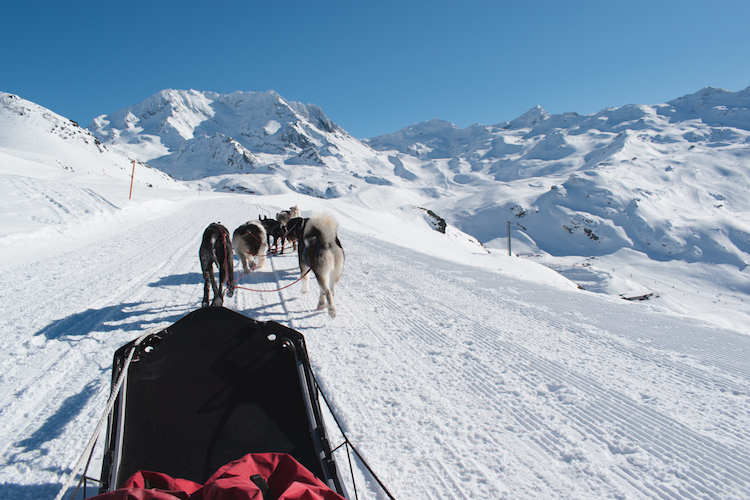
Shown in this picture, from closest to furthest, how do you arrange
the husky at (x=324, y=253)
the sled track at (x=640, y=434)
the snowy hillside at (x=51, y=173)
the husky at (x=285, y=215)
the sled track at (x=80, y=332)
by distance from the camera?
1. the sled track at (x=640, y=434)
2. the sled track at (x=80, y=332)
3. the husky at (x=324, y=253)
4. the husky at (x=285, y=215)
5. the snowy hillside at (x=51, y=173)

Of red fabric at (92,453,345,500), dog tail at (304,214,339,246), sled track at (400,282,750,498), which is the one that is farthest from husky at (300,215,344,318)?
red fabric at (92,453,345,500)

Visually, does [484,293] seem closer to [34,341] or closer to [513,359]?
[513,359]

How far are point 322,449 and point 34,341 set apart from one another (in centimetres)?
380

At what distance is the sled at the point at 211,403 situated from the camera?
5.58ft

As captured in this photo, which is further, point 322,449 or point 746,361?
point 746,361

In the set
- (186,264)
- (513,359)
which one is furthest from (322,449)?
(186,264)

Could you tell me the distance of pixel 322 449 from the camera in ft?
5.58

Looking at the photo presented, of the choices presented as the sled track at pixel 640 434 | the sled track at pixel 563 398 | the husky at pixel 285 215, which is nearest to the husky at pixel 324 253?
the sled track at pixel 563 398

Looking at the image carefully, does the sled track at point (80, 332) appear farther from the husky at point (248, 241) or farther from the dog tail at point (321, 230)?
the dog tail at point (321, 230)

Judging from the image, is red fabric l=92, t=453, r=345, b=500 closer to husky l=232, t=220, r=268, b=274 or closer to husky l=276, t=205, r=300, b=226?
husky l=232, t=220, r=268, b=274

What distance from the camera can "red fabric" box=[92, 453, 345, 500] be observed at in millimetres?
1204

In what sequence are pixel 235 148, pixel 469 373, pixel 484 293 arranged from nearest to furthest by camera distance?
pixel 469 373
pixel 484 293
pixel 235 148

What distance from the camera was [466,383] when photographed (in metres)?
2.98

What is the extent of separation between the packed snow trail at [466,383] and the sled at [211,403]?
0.60 meters
